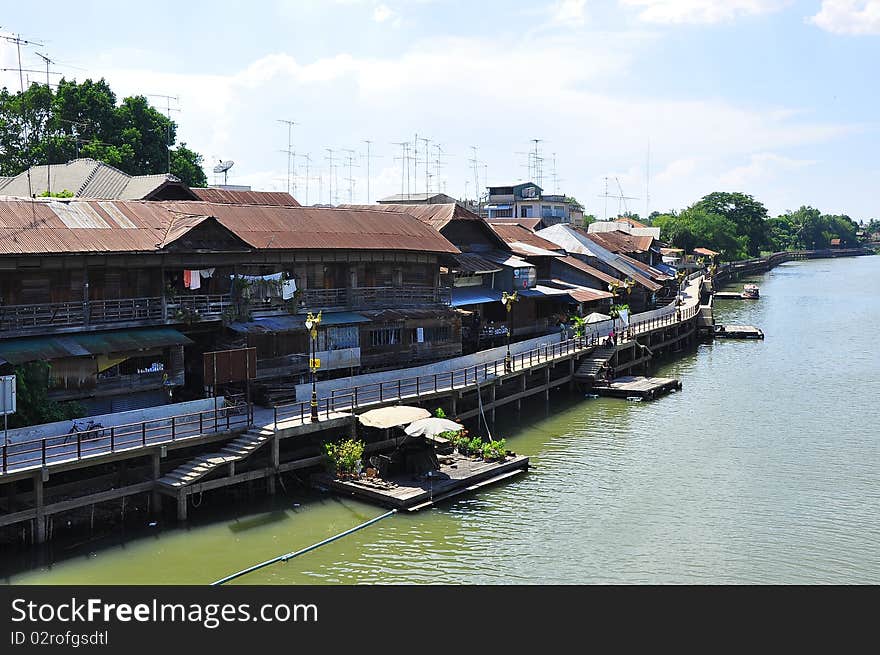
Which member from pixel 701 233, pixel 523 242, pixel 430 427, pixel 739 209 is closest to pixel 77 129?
pixel 523 242

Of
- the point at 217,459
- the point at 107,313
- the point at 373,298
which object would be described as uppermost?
the point at 373,298

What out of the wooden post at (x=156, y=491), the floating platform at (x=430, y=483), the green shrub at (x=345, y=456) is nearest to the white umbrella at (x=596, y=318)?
the floating platform at (x=430, y=483)

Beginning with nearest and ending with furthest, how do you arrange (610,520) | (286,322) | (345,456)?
1. (610,520)
2. (345,456)
3. (286,322)

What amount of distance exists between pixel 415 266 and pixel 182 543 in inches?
1043

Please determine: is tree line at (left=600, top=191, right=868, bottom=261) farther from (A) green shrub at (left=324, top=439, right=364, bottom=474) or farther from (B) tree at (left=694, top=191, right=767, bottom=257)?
(A) green shrub at (left=324, top=439, right=364, bottom=474)

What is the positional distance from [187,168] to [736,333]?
2223 inches

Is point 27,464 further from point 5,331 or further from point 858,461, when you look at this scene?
point 858,461

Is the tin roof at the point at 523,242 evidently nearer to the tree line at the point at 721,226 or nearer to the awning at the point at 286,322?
the awning at the point at 286,322

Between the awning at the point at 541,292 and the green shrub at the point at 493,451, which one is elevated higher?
the awning at the point at 541,292

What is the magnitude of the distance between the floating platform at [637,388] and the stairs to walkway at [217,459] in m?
28.2

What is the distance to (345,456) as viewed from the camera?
36031mm

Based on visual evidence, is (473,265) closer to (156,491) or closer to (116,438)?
(156,491)

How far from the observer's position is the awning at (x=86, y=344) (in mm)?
A: 33812

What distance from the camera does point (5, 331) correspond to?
114 feet
